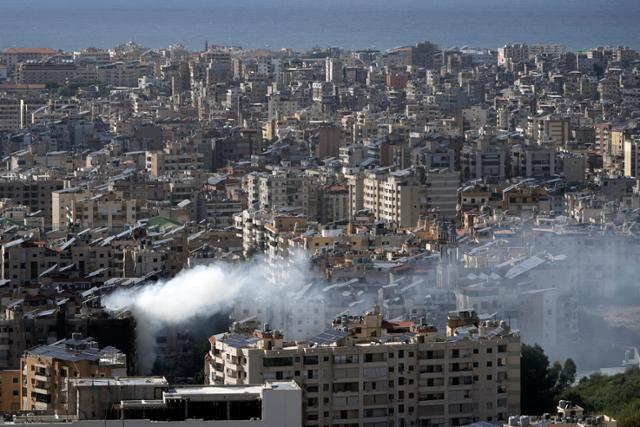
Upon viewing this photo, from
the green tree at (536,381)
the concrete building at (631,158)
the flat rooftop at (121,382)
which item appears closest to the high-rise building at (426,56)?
the concrete building at (631,158)

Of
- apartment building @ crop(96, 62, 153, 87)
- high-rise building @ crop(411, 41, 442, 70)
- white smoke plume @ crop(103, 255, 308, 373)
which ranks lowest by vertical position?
white smoke plume @ crop(103, 255, 308, 373)

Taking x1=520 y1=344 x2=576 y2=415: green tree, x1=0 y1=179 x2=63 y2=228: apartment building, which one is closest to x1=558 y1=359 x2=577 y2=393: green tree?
x1=520 y1=344 x2=576 y2=415: green tree

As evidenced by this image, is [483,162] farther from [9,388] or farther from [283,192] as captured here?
[9,388]

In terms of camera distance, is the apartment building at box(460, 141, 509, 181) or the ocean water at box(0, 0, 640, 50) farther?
the ocean water at box(0, 0, 640, 50)

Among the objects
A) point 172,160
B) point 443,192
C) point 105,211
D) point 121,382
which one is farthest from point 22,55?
point 121,382

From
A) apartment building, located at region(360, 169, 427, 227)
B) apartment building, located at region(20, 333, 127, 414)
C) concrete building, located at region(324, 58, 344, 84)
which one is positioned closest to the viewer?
apartment building, located at region(20, 333, 127, 414)

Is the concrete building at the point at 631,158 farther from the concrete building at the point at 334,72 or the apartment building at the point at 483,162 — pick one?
the concrete building at the point at 334,72

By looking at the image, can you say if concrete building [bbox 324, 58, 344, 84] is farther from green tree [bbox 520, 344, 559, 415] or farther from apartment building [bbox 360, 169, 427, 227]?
green tree [bbox 520, 344, 559, 415]

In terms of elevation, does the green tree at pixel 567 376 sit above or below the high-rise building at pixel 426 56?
below
